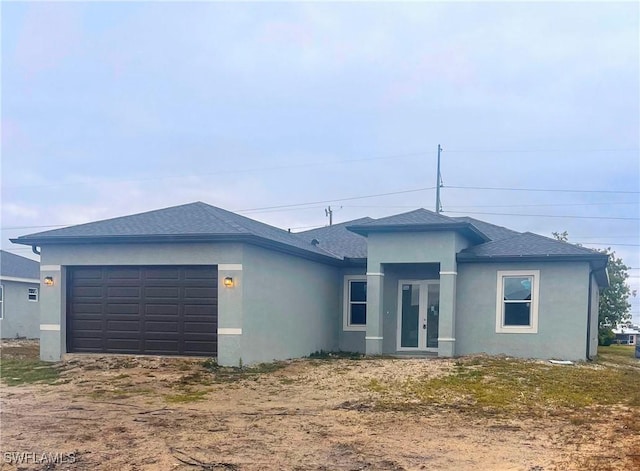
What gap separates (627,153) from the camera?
24609mm

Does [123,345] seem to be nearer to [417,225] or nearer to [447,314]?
[417,225]

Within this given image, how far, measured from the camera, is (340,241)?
20297mm

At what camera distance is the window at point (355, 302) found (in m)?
18.4

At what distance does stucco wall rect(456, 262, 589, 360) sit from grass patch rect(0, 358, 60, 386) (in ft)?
33.5

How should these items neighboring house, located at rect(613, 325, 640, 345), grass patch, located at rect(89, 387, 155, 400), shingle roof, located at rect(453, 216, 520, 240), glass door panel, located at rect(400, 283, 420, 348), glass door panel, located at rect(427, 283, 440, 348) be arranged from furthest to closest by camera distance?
neighboring house, located at rect(613, 325, 640, 345) < shingle roof, located at rect(453, 216, 520, 240) < glass door panel, located at rect(400, 283, 420, 348) < glass door panel, located at rect(427, 283, 440, 348) < grass patch, located at rect(89, 387, 155, 400)

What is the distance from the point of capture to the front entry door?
16.9m

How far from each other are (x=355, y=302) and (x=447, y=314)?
3709 mm

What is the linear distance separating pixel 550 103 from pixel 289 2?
35.0ft

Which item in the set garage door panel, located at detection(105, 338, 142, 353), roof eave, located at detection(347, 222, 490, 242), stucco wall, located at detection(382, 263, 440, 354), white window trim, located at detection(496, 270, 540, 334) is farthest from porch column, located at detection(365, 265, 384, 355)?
garage door panel, located at detection(105, 338, 142, 353)

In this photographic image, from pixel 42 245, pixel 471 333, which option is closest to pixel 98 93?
pixel 42 245

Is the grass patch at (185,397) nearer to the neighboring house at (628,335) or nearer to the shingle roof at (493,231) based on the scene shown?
the shingle roof at (493,231)

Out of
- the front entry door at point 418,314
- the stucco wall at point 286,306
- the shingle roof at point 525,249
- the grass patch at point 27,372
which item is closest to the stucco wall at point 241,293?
the stucco wall at point 286,306

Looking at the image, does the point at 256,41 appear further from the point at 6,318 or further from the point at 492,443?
the point at 6,318

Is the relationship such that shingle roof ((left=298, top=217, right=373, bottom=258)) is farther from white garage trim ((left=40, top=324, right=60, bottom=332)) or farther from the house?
white garage trim ((left=40, top=324, right=60, bottom=332))
